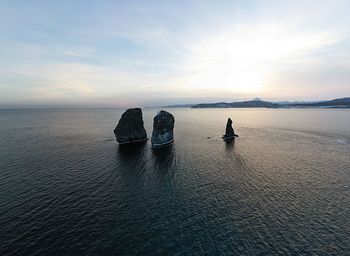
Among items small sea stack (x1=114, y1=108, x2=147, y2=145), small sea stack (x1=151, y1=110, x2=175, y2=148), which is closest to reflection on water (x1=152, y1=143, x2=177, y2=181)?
small sea stack (x1=151, y1=110, x2=175, y2=148)

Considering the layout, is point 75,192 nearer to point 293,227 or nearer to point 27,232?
point 27,232

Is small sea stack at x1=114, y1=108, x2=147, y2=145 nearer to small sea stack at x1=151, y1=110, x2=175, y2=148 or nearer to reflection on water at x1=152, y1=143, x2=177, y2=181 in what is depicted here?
small sea stack at x1=151, y1=110, x2=175, y2=148

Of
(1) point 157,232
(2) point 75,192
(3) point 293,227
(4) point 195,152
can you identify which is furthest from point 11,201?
(4) point 195,152

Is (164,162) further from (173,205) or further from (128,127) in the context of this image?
(128,127)

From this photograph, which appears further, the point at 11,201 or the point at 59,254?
the point at 11,201

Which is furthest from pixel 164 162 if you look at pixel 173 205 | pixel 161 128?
pixel 161 128

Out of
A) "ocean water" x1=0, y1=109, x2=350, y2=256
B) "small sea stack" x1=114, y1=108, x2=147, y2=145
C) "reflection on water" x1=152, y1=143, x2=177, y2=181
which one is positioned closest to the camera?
"ocean water" x1=0, y1=109, x2=350, y2=256

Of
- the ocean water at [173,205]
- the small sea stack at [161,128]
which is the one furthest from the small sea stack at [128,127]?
the ocean water at [173,205]
